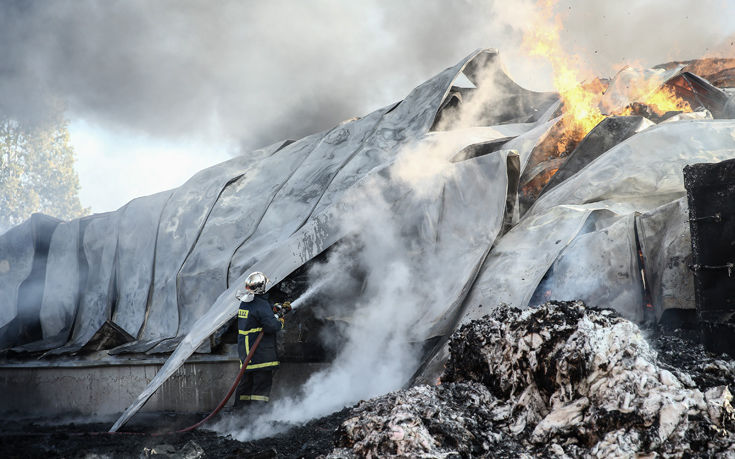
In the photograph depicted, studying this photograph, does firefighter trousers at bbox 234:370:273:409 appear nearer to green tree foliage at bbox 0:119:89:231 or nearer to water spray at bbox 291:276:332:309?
water spray at bbox 291:276:332:309

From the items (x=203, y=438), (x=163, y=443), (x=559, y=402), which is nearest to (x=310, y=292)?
(x=203, y=438)

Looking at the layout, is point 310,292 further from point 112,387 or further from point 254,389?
point 112,387

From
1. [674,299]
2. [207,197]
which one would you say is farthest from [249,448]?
[207,197]

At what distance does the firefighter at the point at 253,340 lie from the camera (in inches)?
184

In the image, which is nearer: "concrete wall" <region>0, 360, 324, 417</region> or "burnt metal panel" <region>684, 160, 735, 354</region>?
"burnt metal panel" <region>684, 160, 735, 354</region>

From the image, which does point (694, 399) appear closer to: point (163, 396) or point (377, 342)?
point (377, 342)

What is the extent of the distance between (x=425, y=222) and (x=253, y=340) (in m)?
1.91

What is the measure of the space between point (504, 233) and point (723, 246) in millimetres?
2022

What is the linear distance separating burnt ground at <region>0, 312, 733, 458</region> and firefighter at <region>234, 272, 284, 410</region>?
0.43 meters

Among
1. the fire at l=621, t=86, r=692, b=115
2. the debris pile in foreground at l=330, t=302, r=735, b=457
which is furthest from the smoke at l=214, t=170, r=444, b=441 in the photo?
the fire at l=621, t=86, r=692, b=115

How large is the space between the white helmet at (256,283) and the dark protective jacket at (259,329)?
6 cm

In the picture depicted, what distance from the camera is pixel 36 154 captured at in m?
21.3

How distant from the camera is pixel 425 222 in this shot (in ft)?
16.6

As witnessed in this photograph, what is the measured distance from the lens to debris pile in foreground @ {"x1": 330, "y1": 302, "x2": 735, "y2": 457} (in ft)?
Answer: 7.66
